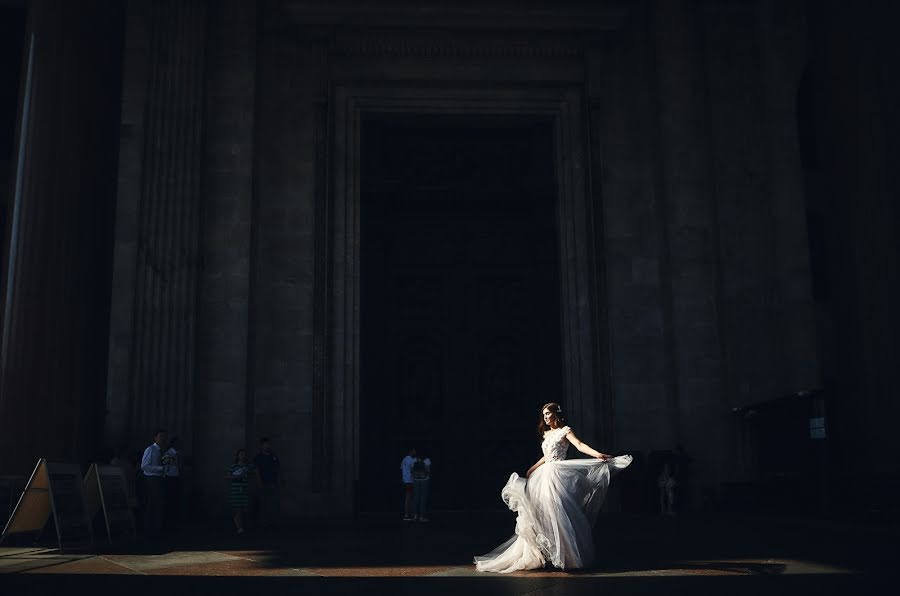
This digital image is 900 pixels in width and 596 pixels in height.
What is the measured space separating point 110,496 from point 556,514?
730cm

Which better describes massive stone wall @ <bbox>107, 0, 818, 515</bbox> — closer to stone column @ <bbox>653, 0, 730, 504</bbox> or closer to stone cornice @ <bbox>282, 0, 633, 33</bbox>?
stone column @ <bbox>653, 0, 730, 504</bbox>

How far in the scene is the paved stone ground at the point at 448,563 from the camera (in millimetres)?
7301

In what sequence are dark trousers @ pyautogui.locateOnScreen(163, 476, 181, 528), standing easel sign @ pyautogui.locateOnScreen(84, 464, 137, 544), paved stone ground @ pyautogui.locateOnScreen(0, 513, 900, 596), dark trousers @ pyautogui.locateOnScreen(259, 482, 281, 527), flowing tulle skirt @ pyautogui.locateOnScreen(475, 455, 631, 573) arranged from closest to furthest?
paved stone ground @ pyautogui.locateOnScreen(0, 513, 900, 596) → flowing tulle skirt @ pyautogui.locateOnScreen(475, 455, 631, 573) → standing easel sign @ pyautogui.locateOnScreen(84, 464, 137, 544) → dark trousers @ pyautogui.locateOnScreen(163, 476, 181, 528) → dark trousers @ pyautogui.locateOnScreen(259, 482, 281, 527)

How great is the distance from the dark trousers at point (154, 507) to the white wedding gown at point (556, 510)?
6.09 meters

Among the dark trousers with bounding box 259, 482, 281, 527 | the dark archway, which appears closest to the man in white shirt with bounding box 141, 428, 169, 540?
the dark trousers with bounding box 259, 482, 281, 527

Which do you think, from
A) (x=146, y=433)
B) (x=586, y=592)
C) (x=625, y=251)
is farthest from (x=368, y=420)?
(x=586, y=592)

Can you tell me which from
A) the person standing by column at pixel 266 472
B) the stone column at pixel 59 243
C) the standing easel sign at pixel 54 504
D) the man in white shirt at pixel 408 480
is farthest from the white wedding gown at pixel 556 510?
the man in white shirt at pixel 408 480

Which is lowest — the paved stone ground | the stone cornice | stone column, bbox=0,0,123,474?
the paved stone ground

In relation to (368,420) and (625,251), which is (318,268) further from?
(625,251)

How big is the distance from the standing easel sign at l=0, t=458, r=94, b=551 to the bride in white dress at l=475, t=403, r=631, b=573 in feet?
18.7

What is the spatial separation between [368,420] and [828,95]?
11919mm

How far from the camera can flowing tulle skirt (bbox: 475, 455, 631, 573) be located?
863cm

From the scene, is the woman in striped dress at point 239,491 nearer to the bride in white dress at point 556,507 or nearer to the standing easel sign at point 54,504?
the standing easel sign at point 54,504

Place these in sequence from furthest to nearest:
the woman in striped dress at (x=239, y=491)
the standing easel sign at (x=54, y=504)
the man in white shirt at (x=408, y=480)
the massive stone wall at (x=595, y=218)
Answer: the massive stone wall at (x=595, y=218)
the man in white shirt at (x=408, y=480)
the woman in striped dress at (x=239, y=491)
the standing easel sign at (x=54, y=504)
